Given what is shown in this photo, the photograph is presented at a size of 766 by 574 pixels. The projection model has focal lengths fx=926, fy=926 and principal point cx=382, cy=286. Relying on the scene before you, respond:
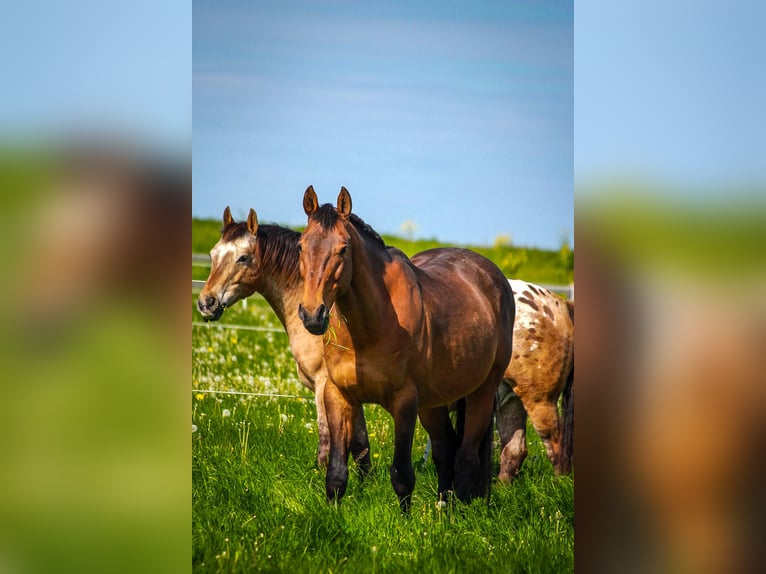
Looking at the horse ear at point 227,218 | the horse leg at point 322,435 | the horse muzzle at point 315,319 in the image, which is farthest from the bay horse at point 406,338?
the horse ear at point 227,218

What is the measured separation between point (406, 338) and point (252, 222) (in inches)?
31.8

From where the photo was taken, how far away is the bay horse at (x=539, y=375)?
376cm

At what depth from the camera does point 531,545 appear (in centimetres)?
312

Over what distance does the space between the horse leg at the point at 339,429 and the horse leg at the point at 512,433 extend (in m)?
0.83

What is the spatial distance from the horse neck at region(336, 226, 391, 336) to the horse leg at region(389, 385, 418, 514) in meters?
0.27

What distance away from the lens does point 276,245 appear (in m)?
3.76

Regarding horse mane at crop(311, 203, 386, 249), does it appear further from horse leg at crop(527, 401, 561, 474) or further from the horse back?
horse leg at crop(527, 401, 561, 474)

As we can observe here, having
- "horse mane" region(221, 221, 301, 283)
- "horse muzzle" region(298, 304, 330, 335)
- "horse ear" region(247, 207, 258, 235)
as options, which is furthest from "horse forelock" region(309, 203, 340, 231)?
"horse mane" region(221, 221, 301, 283)

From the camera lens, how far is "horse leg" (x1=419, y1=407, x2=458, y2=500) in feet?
11.5

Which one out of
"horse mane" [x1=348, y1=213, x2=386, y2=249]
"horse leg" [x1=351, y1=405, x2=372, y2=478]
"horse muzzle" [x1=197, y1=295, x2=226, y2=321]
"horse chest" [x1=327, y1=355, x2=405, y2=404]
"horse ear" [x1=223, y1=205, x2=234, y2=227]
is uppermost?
"horse ear" [x1=223, y1=205, x2=234, y2=227]

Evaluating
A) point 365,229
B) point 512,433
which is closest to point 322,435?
point 512,433

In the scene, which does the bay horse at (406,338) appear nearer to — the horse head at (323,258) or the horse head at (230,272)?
the horse head at (323,258)
